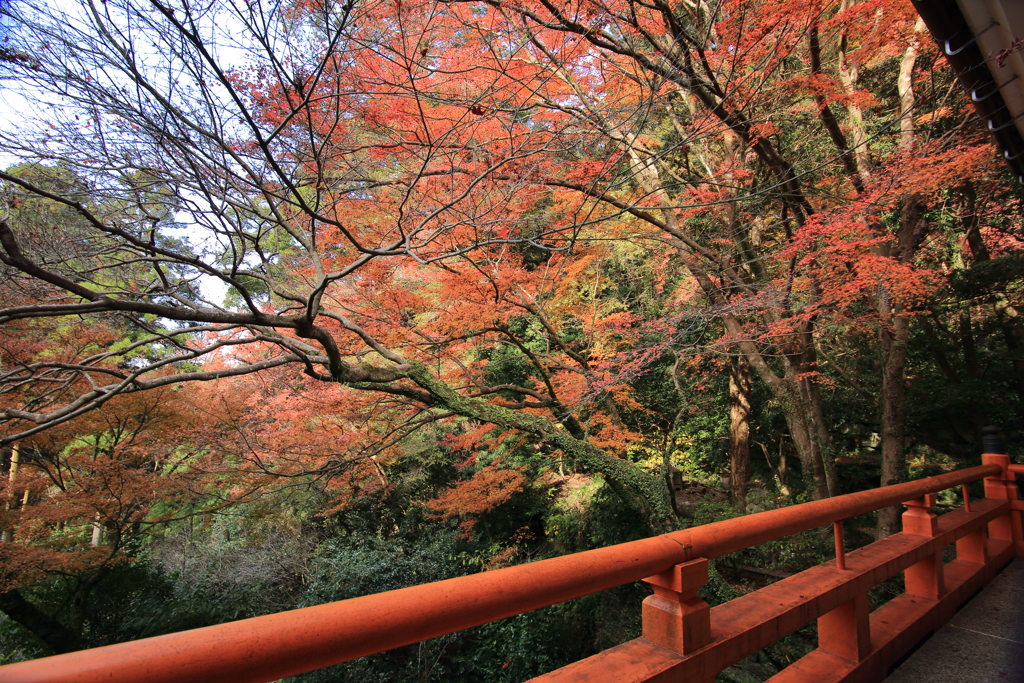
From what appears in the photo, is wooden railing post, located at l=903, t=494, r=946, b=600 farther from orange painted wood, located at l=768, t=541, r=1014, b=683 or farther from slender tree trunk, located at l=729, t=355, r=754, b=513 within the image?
slender tree trunk, located at l=729, t=355, r=754, b=513

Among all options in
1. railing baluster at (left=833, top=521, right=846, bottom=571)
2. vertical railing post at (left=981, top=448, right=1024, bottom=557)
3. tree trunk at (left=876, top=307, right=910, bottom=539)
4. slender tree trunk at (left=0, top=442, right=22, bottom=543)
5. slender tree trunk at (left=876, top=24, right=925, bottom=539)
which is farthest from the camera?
slender tree trunk at (left=0, top=442, right=22, bottom=543)

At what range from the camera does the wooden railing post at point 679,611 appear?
1186 millimetres

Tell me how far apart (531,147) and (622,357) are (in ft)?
12.1

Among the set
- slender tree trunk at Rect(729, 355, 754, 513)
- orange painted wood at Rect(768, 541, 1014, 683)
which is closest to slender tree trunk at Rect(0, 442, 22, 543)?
orange painted wood at Rect(768, 541, 1014, 683)

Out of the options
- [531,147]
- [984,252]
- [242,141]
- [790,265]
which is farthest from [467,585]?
[984,252]

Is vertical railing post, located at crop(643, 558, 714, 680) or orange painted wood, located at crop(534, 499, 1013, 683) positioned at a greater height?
vertical railing post, located at crop(643, 558, 714, 680)

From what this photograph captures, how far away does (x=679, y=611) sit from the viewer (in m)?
1.20

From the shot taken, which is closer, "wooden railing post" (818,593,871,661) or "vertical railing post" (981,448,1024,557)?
"wooden railing post" (818,593,871,661)

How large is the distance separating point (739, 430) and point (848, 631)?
303 inches

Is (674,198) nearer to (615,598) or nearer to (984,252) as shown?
(984,252)

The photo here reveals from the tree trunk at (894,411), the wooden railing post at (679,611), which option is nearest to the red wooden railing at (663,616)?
the wooden railing post at (679,611)

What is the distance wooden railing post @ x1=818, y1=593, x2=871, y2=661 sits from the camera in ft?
5.67

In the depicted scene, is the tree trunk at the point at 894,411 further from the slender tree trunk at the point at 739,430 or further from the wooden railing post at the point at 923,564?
the wooden railing post at the point at 923,564

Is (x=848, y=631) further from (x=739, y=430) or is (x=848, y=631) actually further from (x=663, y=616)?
(x=739, y=430)
